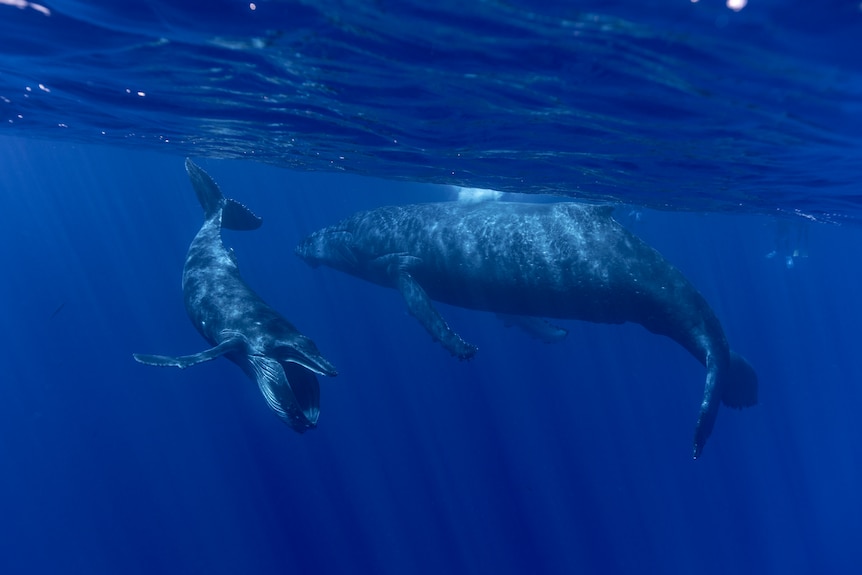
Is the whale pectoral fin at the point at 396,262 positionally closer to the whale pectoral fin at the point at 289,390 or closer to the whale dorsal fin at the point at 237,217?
the whale dorsal fin at the point at 237,217

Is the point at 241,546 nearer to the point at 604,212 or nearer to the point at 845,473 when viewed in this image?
the point at 604,212

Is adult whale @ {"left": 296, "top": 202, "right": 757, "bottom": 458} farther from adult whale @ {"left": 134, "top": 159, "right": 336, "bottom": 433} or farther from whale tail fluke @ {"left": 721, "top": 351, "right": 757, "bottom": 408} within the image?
adult whale @ {"left": 134, "top": 159, "right": 336, "bottom": 433}

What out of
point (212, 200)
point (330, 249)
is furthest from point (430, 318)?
point (212, 200)

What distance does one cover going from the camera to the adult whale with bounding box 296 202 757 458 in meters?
12.7

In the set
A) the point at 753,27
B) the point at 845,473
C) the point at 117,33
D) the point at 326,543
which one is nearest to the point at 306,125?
the point at 117,33

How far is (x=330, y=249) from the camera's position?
55.3 ft

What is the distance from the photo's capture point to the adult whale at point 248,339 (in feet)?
26.0

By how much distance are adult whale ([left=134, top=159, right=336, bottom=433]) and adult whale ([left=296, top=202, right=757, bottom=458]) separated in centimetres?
390

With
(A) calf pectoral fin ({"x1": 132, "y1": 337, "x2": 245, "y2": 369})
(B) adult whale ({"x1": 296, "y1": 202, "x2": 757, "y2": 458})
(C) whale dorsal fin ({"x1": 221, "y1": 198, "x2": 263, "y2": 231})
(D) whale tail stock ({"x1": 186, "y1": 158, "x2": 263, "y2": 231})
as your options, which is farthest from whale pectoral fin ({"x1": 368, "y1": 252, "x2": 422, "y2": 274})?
(A) calf pectoral fin ({"x1": 132, "y1": 337, "x2": 245, "y2": 369})

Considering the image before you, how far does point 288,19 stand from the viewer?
823 centimetres

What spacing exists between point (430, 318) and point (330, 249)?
18.3 ft

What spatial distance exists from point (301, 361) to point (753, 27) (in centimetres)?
746

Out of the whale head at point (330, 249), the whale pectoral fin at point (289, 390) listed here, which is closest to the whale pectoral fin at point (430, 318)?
the whale head at point (330, 249)

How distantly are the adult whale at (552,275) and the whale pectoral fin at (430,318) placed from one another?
0.09 ft
